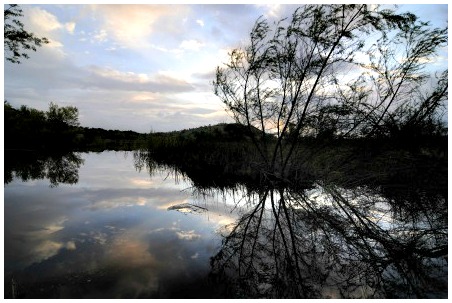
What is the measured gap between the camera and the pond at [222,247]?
10.8 ft

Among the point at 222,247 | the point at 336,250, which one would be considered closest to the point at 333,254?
the point at 336,250

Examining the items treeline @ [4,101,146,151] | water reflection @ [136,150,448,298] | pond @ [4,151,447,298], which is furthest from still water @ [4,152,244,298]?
treeline @ [4,101,146,151]

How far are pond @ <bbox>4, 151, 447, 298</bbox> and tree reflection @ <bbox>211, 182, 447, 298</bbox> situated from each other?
0.6 inches

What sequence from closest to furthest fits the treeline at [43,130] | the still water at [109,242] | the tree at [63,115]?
the still water at [109,242] < the treeline at [43,130] < the tree at [63,115]

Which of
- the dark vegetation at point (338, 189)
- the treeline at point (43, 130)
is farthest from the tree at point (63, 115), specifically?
the dark vegetation at point (338, 189)

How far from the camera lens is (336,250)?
441 centimetres

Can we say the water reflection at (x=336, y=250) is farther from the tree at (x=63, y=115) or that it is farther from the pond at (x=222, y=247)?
the tree at (x=63, y=115)

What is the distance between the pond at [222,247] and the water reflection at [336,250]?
0.02 meters

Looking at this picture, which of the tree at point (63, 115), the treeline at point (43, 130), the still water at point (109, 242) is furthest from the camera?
the tree at point (63, 115)

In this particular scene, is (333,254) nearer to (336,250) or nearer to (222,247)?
(336,250)

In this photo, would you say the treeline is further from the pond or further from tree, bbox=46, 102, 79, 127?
the pond

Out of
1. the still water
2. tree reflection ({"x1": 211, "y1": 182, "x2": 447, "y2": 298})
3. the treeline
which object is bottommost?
the still water

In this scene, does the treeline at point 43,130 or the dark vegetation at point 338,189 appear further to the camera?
the treeline at point 43,130

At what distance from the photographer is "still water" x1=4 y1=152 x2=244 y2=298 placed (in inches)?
129
